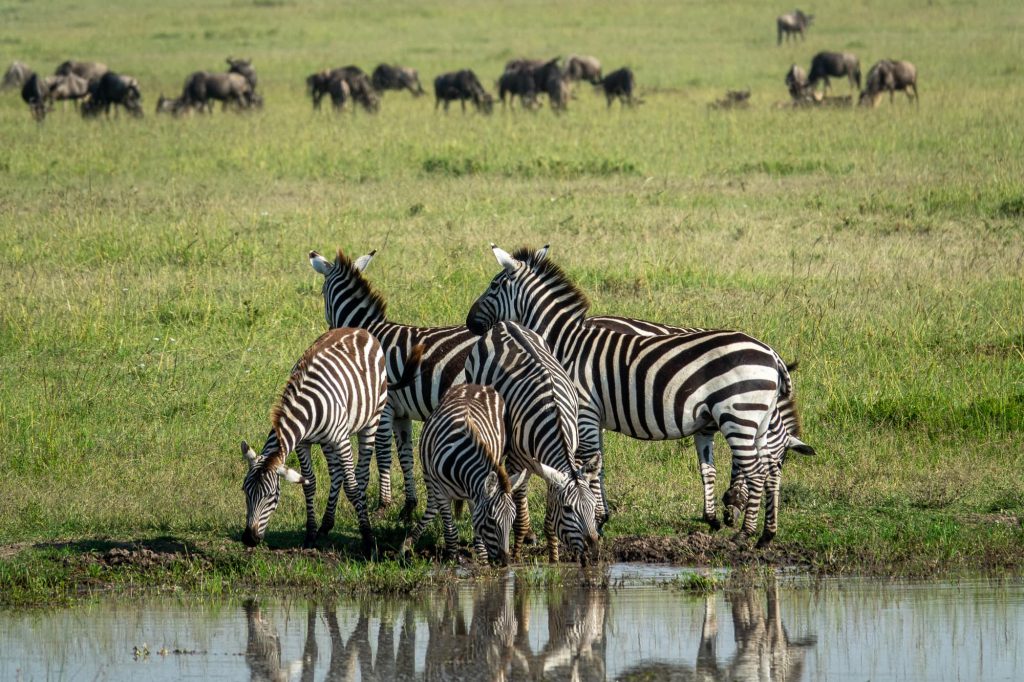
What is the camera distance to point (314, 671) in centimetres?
589

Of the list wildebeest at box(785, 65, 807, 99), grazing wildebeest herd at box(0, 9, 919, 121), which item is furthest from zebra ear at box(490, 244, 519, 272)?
wildebeest at box(785, 65, 807, 99)

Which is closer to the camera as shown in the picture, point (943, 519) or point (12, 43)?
point (943, 519)

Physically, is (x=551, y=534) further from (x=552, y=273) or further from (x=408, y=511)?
(x=552, y=273)

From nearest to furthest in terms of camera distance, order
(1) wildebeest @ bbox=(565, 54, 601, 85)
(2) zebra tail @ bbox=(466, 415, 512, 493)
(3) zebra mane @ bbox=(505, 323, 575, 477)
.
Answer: (2) zebra tail @ bbox=(466, 415, 512, 493) < (3) zebra mane @ bbox=(505, 323, 575, 477) < (1) wildebeest @ bbox=(565, 54, 601, 85)

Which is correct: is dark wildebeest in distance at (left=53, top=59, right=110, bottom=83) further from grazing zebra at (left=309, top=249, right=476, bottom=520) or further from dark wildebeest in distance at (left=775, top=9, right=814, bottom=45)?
grazing zebra at (left=309, top=249, right=476, bottom=520)

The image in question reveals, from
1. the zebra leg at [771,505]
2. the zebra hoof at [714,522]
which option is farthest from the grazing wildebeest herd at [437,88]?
the zebra leg at [771,505]

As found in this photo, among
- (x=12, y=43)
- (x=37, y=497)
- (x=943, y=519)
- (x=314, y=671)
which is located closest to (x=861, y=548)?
(x=943, y=519)

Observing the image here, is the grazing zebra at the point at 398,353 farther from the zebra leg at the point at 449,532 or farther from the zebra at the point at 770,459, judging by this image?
the zebra leg at the point at 449,532

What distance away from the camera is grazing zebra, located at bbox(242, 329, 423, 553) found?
23.7 feet

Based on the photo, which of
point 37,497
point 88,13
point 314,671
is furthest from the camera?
point 88,13

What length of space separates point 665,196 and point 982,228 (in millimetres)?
4165

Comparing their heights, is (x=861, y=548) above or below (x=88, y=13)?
below

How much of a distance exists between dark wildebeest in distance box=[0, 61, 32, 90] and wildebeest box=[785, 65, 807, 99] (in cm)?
2022

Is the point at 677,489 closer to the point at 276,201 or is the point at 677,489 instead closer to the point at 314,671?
the point at 314,671
